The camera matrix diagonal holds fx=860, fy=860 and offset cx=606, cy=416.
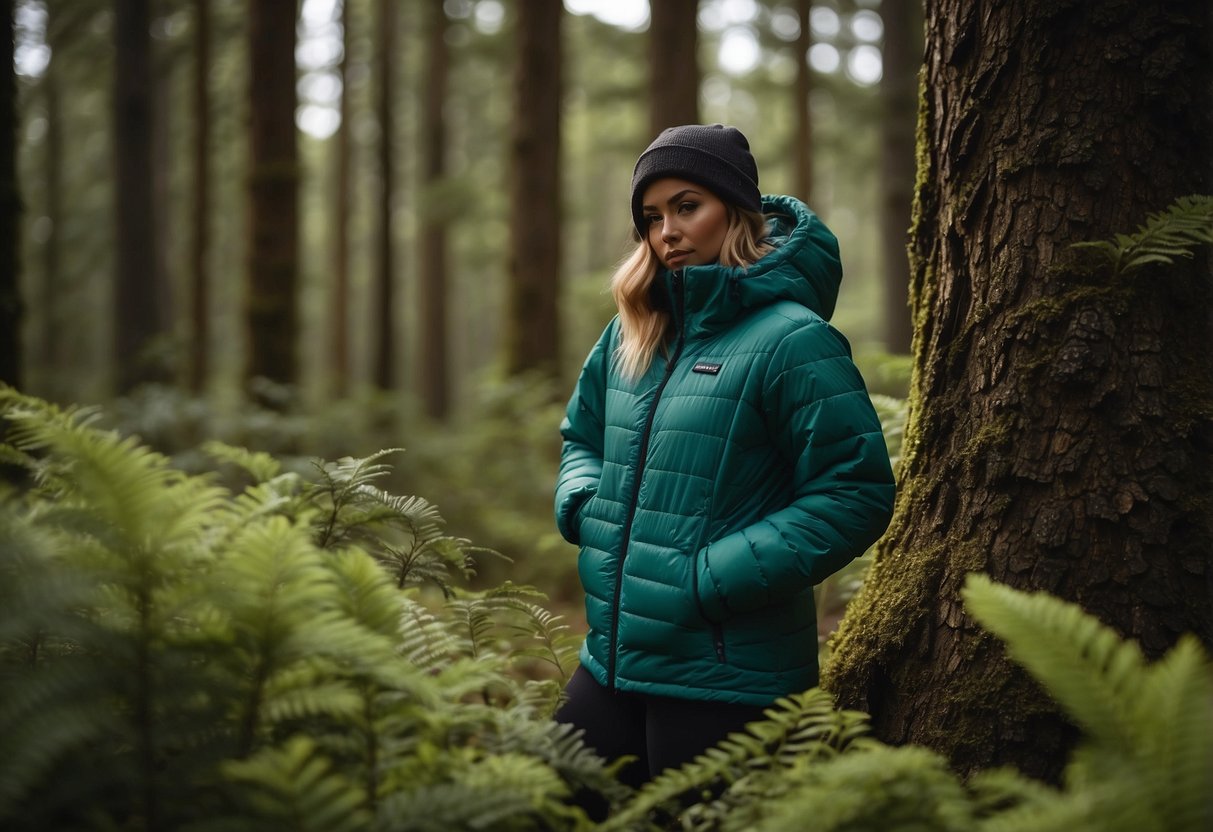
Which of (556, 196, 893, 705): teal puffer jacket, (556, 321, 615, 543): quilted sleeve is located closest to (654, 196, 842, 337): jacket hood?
(556, 196, 893, 705): teal puffer jacket

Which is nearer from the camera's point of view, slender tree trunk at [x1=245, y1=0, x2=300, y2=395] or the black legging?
the black legging

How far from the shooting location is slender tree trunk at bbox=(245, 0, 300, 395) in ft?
32.4

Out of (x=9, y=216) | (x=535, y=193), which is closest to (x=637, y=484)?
(x=9, y=216)

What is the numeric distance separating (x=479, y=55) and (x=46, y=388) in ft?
43.2

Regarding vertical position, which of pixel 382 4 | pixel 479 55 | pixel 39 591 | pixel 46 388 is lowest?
pixel 46 388

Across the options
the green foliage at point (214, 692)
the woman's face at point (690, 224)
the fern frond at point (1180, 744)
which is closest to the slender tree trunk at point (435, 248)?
the woman's face at point (690, 224)

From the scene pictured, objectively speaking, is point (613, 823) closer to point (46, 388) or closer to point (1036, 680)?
point (1036, 680)

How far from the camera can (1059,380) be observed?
8.52 feet

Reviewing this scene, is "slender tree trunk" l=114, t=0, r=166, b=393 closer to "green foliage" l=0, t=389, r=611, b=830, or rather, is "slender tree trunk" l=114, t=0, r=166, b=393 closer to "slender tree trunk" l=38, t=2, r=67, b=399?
"slender tree trunk" l=38, t=2, r=67, b=399

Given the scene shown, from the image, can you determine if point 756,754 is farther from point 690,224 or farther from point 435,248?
point 435,248

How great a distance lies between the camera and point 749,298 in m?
2.63

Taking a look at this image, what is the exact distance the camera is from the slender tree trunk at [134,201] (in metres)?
13.7

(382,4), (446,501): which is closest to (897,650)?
(446,501)

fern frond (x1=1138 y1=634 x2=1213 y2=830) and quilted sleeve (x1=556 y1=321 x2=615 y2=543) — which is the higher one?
quilted sleeve (x1=556 y1=321 x2=615 y2=543)
